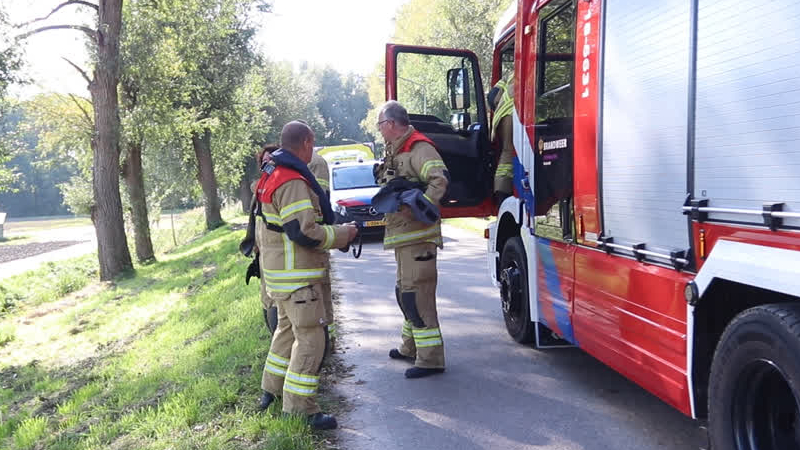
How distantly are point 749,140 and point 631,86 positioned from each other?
113 centimetres

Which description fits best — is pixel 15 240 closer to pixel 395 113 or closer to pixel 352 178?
pixel 352 178

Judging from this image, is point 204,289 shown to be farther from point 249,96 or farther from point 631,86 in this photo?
point 249,96

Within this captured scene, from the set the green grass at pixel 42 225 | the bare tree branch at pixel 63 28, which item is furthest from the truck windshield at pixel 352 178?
the green grass at pixel 42 225

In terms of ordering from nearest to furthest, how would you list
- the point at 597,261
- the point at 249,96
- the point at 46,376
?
1. the point at 597,261
2. the point at 46,376
3. the point at 249,96

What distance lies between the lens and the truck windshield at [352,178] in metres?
16.4

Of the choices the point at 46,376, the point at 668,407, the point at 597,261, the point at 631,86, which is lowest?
the point at 46,376

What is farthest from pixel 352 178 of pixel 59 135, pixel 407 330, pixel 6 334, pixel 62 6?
pixel 407 330

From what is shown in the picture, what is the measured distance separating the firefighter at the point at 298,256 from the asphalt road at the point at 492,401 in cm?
44

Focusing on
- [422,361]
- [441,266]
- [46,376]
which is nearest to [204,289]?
[46,376]

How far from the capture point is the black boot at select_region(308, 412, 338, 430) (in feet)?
14.4

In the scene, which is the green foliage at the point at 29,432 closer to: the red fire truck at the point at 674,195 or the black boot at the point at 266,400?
the black boot at the point at 266,400

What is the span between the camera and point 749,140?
9.06 ft

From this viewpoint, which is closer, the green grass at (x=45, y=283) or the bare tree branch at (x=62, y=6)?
the bare tree branch at (x=62, y=6)

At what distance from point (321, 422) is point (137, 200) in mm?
17784
